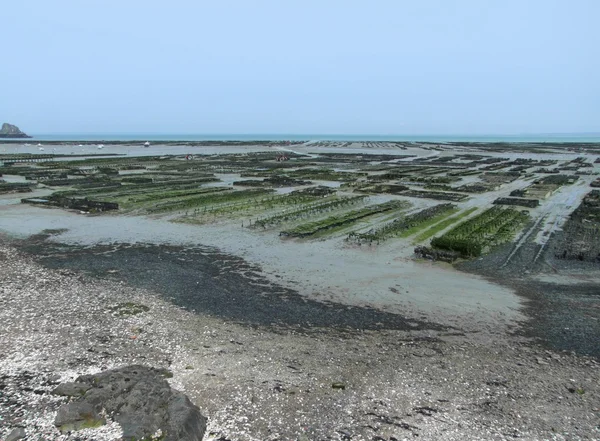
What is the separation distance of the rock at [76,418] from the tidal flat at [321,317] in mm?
226

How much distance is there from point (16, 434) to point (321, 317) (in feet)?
28.9

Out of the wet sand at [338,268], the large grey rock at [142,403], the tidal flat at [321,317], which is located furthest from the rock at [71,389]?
the wet sand at [338,268]

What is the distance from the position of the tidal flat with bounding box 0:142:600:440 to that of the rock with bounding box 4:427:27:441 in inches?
6.9

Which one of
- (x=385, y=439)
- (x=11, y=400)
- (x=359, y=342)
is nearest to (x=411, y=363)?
(x=359, y=342)

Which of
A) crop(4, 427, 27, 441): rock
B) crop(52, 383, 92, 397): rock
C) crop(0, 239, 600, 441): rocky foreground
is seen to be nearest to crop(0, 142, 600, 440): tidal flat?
crop(0, 239, 600, 441): rocky foreground

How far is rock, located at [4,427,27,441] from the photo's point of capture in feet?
27.6

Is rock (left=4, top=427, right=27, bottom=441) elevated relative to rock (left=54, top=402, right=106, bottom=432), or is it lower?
lower

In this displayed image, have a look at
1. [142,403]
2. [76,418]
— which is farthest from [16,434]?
[142,403]

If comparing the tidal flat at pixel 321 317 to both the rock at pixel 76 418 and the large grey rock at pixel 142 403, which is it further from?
the large grey rock at pixel 142 403

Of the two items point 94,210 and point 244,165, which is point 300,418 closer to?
point 94,210

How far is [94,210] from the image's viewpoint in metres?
32.0

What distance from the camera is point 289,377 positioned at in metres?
10.8

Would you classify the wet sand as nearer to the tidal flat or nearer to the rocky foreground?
the tidal flat

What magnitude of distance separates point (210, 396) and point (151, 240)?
52.4ft
